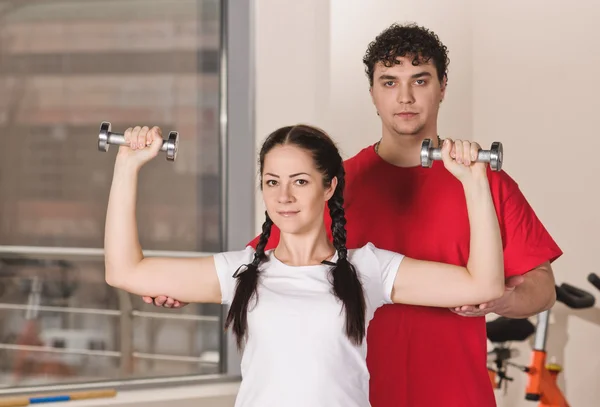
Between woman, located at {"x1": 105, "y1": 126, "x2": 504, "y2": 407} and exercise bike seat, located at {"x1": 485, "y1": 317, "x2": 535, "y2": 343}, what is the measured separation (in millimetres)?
1369

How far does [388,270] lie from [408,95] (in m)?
0.37

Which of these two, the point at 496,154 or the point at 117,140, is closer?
the point at 496,154

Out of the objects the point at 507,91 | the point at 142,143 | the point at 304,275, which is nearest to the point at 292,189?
the point at 304,275

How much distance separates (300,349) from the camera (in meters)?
1.50

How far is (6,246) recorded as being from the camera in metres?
2.97

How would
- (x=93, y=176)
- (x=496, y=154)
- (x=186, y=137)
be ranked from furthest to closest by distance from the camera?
(x=186, y=137), (x=93, y=176), (x=496, y=154)

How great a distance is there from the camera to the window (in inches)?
117

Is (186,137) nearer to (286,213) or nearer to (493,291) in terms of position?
(286,213)

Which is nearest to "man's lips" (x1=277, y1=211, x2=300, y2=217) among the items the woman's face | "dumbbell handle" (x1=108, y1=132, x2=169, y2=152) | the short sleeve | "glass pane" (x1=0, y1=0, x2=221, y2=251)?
the woman's face

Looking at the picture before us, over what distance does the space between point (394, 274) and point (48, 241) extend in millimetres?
1764

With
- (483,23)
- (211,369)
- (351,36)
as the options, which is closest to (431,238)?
(351,36)

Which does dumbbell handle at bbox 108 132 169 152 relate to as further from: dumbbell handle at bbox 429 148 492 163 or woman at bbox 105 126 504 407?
dumbbell handle at bbox 429 148 492 163

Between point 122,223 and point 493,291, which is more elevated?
point 122,223

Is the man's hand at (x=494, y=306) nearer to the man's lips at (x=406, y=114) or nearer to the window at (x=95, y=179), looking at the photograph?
the man's lips at (x=406, y=114)
